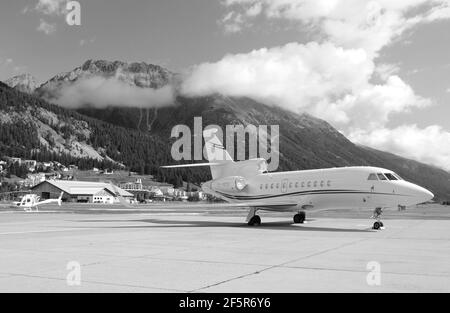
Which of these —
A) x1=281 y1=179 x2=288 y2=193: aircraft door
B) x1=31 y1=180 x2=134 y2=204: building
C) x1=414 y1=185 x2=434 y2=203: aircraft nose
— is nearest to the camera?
x1=414 y1=185 x2=434 y2=203: aircraft nose

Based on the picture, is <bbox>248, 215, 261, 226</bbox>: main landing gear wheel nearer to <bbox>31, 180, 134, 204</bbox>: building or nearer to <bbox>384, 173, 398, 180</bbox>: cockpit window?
<bbox>384, 173, 398, 180</bbox>: cockpit window

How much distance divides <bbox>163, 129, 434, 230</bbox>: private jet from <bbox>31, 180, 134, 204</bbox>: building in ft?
481

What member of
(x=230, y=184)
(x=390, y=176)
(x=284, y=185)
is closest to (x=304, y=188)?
(x=284, y=185)

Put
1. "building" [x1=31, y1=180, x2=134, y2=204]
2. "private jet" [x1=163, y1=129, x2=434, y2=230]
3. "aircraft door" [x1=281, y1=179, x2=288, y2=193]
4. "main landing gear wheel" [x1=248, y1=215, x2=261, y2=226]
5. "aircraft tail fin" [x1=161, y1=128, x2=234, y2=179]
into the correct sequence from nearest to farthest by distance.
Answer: "private jet" [x1=163, y1=129, x2=434, y2=230]
"main landing gear wheel" [x1=248, y1=215, x2=261, y2=226]
"aircraft door" [x1=281, y1=179, x2=288, y2=193]
"aircraft tail fin" [x1=161, y1=128, x2=234, y2=179]
"building" [x1=31, y1=180, x2=134, y2=204]

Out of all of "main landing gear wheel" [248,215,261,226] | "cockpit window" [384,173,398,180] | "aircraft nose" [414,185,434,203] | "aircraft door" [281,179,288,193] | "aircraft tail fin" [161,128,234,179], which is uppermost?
"aircraft tail fin" [161,128,234,179]

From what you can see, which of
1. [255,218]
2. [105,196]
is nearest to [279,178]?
[255,218]

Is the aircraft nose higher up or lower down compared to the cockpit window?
lower down

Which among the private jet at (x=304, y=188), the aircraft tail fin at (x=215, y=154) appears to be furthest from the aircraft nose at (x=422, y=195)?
the aircraft tail fin at (x=215, y=154)

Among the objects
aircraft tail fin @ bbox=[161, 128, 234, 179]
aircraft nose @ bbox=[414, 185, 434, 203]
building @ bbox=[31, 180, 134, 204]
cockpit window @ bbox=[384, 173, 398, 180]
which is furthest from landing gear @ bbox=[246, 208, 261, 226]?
building @ bbox=[31, 180, 134, 204]

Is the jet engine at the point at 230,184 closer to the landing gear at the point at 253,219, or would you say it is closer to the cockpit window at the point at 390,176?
the landing gear at the point at 253,219

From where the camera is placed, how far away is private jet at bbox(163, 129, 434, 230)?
1082 inches

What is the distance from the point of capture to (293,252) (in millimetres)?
15500

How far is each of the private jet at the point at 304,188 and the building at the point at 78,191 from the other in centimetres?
14648

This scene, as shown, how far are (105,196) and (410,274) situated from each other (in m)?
185
